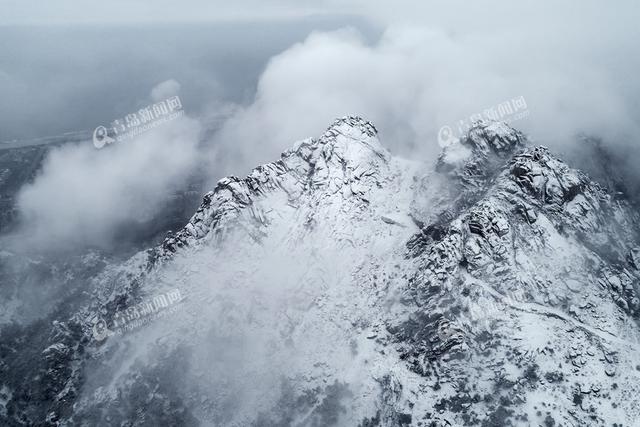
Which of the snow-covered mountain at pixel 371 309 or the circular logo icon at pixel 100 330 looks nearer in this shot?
the snow-covered mountain at pixel 371 309

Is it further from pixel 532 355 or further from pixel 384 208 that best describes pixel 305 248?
pixel 532 355

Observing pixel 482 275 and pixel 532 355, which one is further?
pixel 482 275

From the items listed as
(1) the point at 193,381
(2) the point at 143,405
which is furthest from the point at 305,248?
(2) the point at 143,405

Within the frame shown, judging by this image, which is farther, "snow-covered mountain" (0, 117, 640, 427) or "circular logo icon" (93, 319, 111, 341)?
"circular logo icon" (93, 319, 111, 341)
